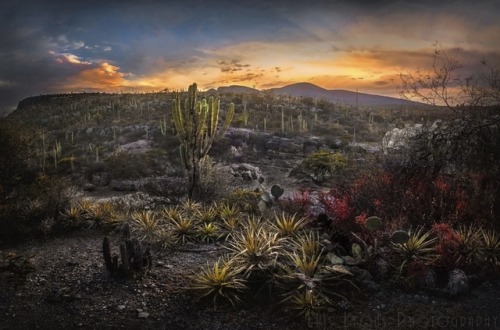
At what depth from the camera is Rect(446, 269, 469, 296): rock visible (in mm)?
5719

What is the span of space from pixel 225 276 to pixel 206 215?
10.9 ft

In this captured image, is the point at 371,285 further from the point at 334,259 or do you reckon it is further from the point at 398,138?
the point at 398,138

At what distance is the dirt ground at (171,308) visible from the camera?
517 centimetres

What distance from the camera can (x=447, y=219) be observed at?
24.9ft

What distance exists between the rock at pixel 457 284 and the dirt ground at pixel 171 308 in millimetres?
120

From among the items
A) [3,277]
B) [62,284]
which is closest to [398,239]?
[62,284]

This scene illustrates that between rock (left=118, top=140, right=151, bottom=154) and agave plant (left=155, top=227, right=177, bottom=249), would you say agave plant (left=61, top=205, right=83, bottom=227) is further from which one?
rock (left=118, top=140, right=151, bottom=154)

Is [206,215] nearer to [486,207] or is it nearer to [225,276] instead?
[225,276]

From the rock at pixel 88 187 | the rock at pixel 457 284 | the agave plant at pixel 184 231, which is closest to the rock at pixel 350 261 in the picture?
the rock at pixel 457 284

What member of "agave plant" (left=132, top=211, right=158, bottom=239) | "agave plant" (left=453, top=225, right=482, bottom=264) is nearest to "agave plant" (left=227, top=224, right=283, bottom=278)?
"agave plant" (left=132, top=211, right=158, bottom=239)

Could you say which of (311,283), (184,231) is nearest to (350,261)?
(311,283)

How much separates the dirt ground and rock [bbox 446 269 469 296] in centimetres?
12

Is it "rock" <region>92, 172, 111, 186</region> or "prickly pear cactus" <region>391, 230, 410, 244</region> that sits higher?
"prickly pear cactus" <region>391, 230, 410, 244</region>

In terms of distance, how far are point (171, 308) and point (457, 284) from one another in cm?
416
